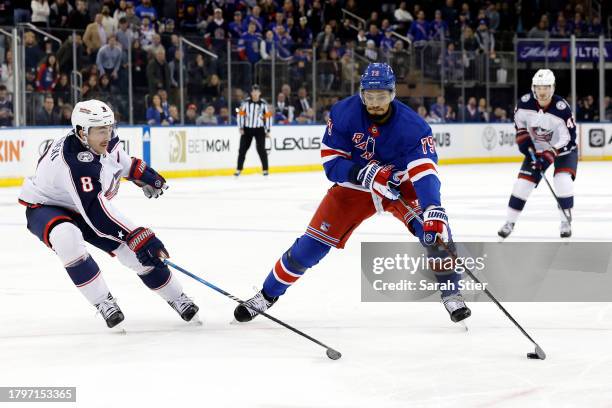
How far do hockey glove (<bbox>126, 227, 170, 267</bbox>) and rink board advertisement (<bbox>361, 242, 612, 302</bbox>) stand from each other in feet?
3.87

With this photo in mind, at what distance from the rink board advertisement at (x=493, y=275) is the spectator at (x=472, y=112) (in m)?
13.0

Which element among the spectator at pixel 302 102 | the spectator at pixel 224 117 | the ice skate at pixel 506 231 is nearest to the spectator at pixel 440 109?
the spectator at pixel 302 102

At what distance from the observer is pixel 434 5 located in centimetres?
2253

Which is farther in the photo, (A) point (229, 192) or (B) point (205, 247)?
(A) point (229, 192)

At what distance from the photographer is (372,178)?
4.62 m

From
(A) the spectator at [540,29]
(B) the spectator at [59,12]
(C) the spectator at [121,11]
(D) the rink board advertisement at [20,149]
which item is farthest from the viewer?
(A) the spectator at [540,29]

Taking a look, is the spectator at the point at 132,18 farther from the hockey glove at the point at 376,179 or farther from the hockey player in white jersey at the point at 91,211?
the hockey glove at the point at 376,179

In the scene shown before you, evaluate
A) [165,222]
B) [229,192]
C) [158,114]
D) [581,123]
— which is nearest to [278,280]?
[165,222]

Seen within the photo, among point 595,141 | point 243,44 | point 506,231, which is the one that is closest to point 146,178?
point 506,231

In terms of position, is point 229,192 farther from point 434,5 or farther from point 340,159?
point 434,5

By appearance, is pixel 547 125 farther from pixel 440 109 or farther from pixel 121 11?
pixel 440 109

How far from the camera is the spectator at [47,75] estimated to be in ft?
46.4

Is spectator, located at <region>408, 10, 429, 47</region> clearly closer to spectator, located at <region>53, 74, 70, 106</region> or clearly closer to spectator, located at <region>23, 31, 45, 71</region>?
spectator, located at <region>53, 74, 70, 106</region>

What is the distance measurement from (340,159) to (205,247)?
325 centimetres
